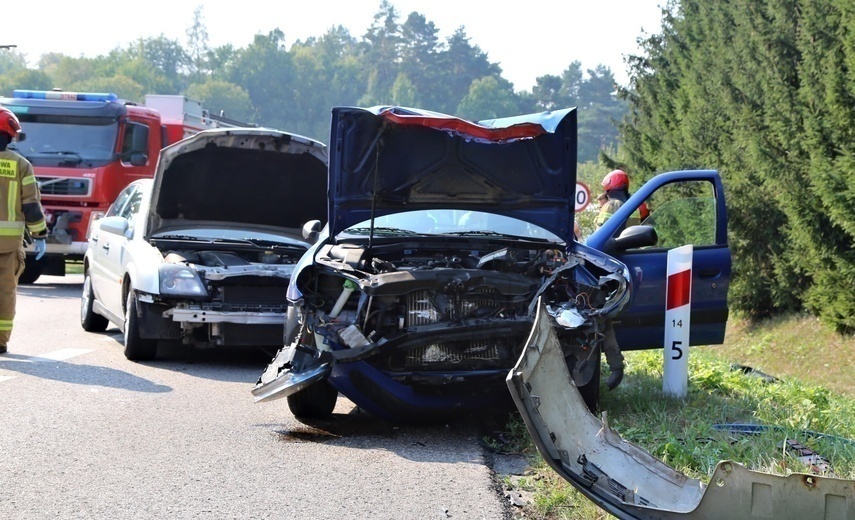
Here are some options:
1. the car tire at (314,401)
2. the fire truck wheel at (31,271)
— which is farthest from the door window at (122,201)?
the fire truck wheel at (31,271)

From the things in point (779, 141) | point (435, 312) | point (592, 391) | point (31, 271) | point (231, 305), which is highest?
point (779, 141)

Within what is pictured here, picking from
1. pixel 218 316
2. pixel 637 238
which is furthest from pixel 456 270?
pixel 218 316

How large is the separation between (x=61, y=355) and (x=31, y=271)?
9588 millimetres

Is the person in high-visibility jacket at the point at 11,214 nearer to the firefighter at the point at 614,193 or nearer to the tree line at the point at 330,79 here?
the firefighter at the point at 614,193

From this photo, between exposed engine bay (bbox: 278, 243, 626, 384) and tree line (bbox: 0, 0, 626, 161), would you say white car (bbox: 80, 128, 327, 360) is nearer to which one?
exposed engine bay (bbox: 278, 243, 626, 384)

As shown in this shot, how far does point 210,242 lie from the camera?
10.5 metres

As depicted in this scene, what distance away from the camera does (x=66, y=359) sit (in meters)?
9.84

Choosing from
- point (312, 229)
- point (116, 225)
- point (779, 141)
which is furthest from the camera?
point (779, 141)

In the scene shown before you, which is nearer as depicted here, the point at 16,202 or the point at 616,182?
the point at 16,202

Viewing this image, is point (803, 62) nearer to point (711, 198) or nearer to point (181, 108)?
point (711, 198)

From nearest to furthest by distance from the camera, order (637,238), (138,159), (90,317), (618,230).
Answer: (637,238)
(618,230)
(90,317)
(138,159)

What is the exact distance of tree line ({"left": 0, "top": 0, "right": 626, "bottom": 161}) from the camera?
5089 inches

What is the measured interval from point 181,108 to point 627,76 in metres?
11.8

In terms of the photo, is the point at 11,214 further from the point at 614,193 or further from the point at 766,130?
the point at 766,130
